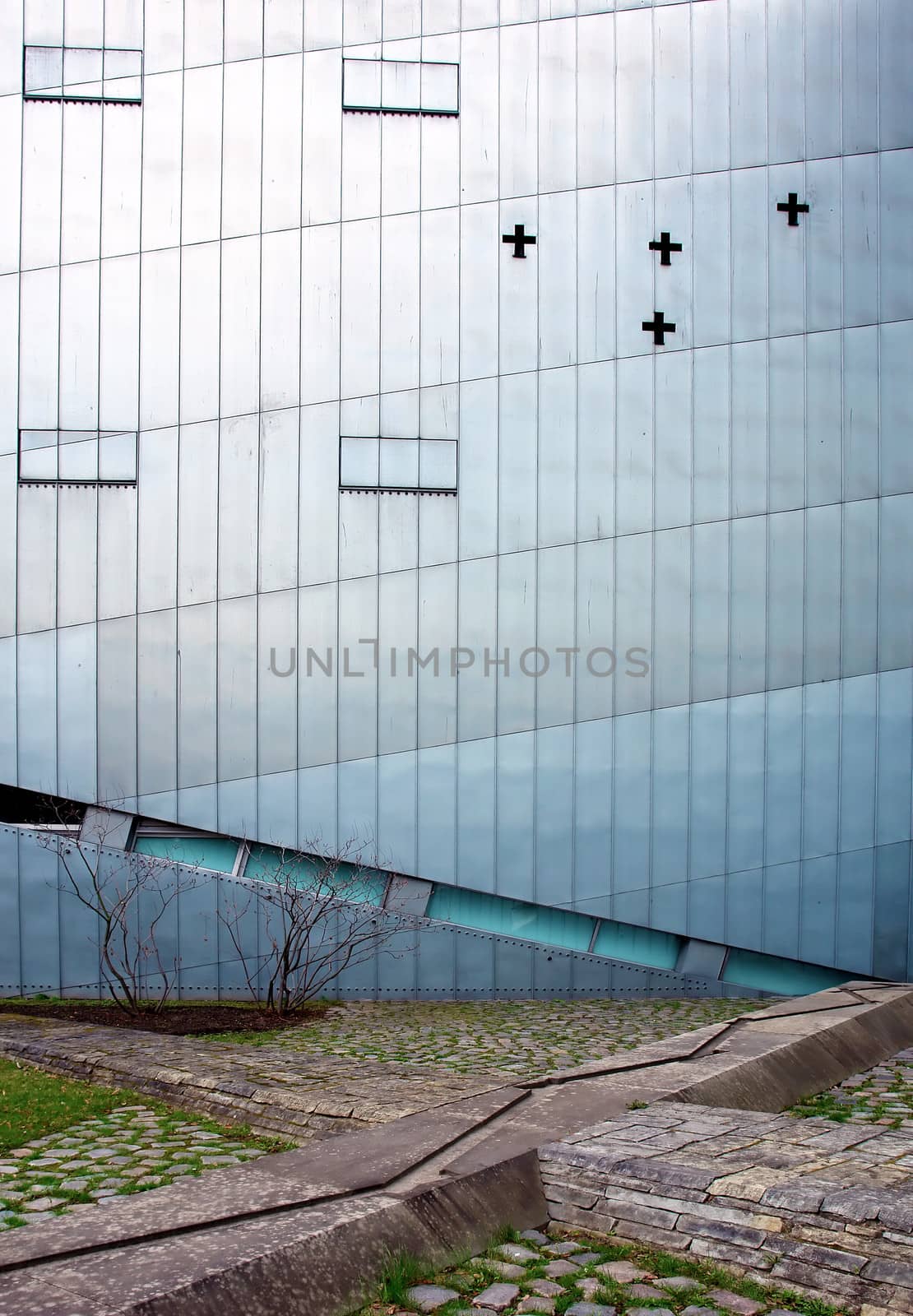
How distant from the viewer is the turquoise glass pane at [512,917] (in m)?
11.6

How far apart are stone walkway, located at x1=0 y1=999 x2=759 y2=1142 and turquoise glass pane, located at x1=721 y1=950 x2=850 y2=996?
88 cm

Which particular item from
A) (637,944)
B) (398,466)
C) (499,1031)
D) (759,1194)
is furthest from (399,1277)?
(398,466)

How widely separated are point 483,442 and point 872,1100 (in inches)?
297

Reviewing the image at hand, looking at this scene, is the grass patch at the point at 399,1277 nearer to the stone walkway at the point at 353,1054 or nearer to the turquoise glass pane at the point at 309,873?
the stone walkway at the point at 353,1054

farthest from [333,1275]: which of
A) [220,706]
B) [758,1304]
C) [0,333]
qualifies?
[0,333]

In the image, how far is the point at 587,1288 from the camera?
146 inches

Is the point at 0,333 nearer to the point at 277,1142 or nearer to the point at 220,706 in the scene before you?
the point at 220,706

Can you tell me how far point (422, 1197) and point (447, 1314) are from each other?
52 cm

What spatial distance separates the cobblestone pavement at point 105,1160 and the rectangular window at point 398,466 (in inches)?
279

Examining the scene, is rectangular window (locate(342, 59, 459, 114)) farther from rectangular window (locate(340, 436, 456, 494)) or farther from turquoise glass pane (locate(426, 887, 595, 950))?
turquoise glass pane (locate(426, 887, 595, 950))

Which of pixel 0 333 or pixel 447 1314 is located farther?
pixel 0 333

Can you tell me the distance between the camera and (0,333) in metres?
11.3

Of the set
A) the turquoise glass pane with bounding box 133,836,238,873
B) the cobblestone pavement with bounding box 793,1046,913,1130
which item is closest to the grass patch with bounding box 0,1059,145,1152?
the cobblestone pavement with bounding box 793,1046,913,1130

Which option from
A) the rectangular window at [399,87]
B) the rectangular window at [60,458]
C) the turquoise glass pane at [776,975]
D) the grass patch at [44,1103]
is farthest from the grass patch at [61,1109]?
the rectangular window at [399,87]
